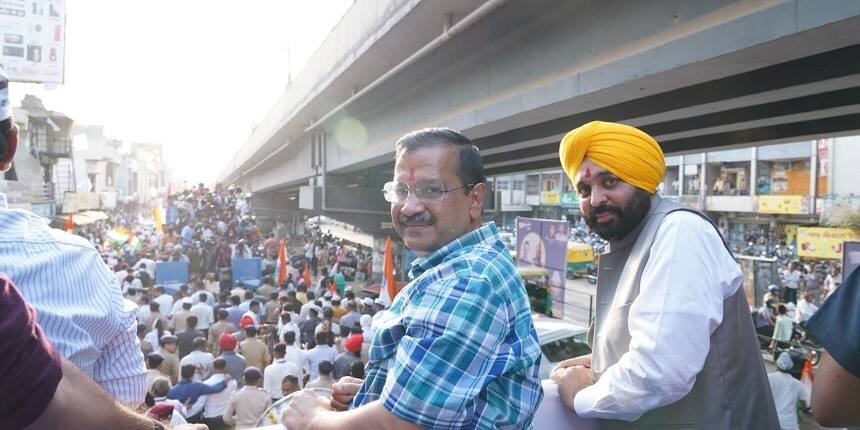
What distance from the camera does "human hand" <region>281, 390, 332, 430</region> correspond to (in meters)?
1.67

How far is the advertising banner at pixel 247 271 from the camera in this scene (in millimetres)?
15906

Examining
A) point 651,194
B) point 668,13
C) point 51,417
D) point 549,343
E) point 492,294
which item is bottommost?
point 549,343

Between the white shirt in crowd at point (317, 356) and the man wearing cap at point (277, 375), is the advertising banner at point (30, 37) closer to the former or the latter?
the white shirt in crowd at point (317, 356)

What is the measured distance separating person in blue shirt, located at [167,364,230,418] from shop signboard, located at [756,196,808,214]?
4060cm

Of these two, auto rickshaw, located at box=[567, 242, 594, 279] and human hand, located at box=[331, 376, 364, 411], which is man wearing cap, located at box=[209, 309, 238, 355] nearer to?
human hand, located at box=[331, 376, 364, 411]

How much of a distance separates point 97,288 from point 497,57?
7616 millimetres

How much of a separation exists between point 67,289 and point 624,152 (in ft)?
6.45

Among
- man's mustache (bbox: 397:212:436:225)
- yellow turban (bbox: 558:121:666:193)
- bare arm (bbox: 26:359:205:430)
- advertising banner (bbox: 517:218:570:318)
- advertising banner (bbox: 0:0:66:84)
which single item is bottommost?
advertising banner (bbox: 517:218:570:318)

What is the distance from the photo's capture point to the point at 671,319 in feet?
6.15

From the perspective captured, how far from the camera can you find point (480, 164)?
1.98 meters

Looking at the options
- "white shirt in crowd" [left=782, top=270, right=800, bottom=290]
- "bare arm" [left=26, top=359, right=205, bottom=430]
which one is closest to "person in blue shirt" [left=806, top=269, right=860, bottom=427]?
"bare arm" [left=26, top=359, right=205, bottom=430]

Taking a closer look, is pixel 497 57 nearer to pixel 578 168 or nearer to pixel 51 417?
pixel 578 168

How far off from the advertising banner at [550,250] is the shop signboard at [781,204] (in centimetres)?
3220

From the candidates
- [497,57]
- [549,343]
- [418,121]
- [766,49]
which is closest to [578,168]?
[766,49]
